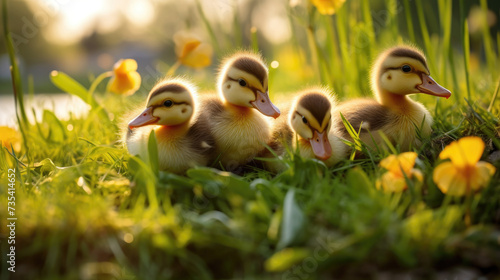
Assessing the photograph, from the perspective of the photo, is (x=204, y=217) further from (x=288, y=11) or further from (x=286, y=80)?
(x=286, y=80)

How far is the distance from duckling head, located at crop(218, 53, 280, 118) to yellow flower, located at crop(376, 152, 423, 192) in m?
0.58

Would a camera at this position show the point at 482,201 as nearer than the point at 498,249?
No

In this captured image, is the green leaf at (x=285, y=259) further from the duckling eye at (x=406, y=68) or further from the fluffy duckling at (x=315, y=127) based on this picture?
the duckling eye at (x=406, y=68)

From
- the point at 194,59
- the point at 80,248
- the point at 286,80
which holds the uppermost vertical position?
the point at 194,59

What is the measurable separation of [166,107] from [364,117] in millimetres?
924

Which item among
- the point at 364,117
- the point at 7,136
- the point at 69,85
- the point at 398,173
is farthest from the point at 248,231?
the point at 69,85

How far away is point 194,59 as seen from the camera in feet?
9.09

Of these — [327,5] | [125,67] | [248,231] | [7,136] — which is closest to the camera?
[248,231]

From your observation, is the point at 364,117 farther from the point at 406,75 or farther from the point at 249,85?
the point at 249,85

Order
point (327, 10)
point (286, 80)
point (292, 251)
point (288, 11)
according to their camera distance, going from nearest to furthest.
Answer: point (292, 251), point (327, 10), point (288, 11), point (286, 80)

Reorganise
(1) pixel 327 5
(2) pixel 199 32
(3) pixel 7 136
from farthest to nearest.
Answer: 1. (2) pixel 199 32
2. (1) pixel 327 5
3. (3) pixel 7 136

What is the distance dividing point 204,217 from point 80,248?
36cm

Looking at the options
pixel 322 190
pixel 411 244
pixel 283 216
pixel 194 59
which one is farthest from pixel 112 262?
pixel 194 59

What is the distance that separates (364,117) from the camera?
2.09 meters
